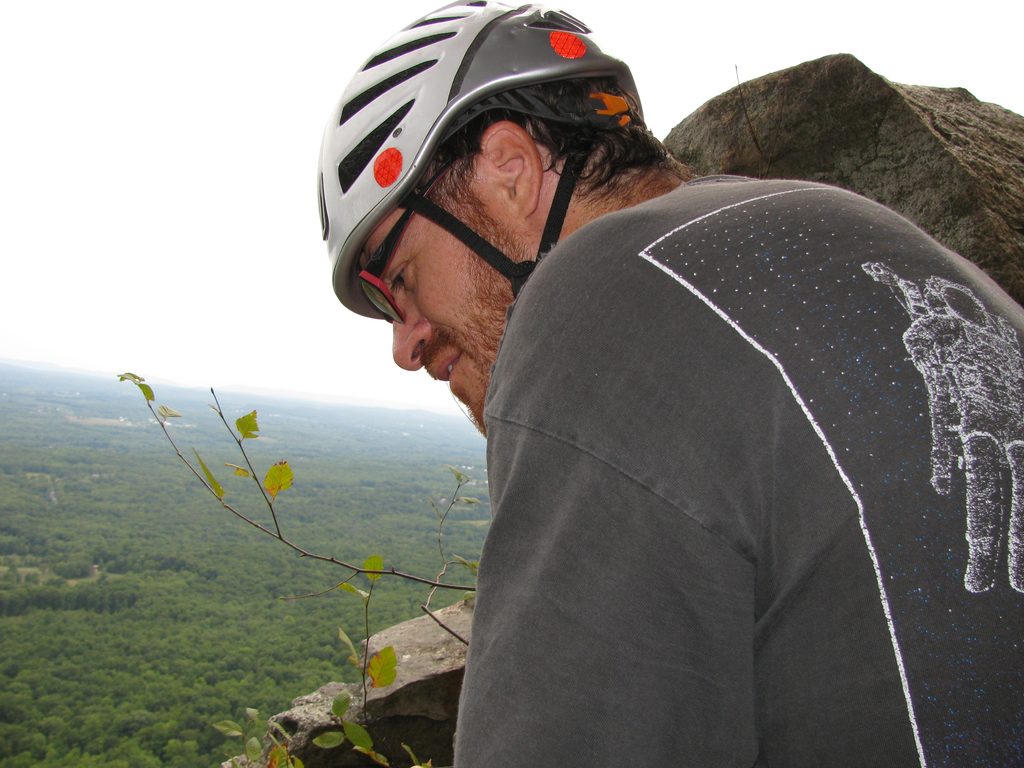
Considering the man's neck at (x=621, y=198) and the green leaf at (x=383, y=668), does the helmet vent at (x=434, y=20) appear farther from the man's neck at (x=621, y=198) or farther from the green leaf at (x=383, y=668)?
the green leaf at (x=383, y=668)

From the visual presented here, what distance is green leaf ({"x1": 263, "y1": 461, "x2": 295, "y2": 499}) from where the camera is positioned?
2.32m

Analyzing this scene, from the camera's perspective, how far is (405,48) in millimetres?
2326

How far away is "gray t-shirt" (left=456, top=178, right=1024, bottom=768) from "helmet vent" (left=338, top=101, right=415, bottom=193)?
4.91 ft

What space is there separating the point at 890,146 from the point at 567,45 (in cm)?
202

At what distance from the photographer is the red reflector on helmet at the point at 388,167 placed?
195cm

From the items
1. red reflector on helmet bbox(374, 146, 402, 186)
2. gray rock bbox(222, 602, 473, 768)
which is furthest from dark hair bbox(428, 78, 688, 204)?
gray rock bbox(222, 602, 473, 768)

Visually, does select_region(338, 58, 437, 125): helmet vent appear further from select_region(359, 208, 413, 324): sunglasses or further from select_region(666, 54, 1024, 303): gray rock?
select_region(666, 54, 1024, 303): gray rock

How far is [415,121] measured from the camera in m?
2.00

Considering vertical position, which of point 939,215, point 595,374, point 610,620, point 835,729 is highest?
point 939,215

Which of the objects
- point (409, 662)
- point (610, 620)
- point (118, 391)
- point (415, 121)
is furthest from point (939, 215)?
point (118, 391)

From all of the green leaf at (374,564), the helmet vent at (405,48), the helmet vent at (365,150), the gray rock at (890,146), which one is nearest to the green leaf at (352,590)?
the green leaf at (374,564)

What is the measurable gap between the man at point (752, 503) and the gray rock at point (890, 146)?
245 centimetres

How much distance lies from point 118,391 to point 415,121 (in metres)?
151

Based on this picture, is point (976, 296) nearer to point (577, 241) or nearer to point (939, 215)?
point (577, 241)
